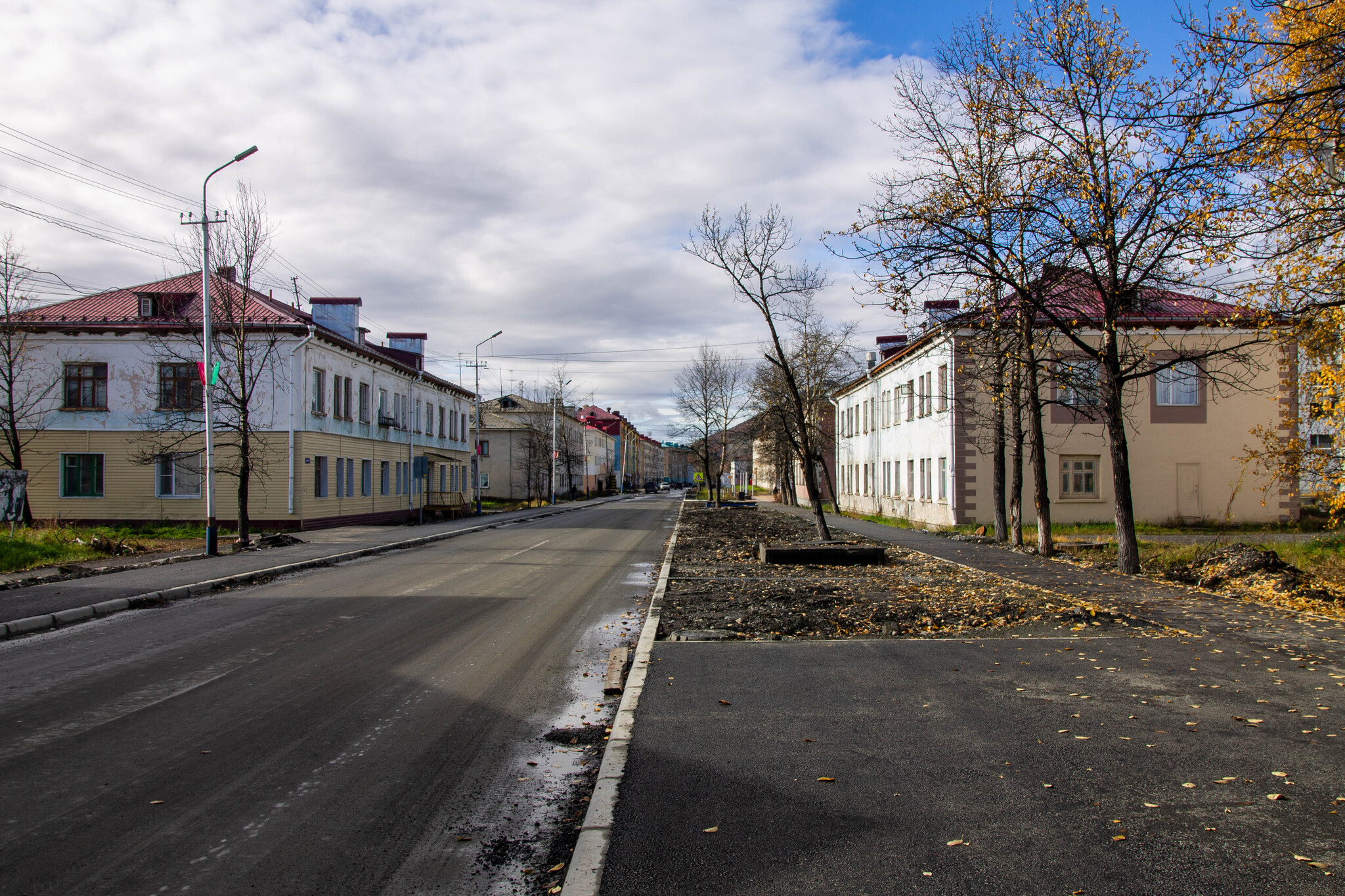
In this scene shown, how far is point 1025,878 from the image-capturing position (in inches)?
133

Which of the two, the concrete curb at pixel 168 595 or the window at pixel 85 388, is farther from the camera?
the window at pixel 85 388

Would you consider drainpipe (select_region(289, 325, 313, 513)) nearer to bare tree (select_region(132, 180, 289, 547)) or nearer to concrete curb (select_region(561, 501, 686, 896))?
bare tree (select_region(132, 180, 289, 547))

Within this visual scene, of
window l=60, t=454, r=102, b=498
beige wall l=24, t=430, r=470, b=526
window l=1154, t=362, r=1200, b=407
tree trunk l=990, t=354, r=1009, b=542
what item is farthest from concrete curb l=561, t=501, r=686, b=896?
window l=60, t=454, r=102, b=498

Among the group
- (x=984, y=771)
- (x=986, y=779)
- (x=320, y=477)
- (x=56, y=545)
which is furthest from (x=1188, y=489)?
(x=56, y=545)

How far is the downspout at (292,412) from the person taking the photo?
29.7 metres

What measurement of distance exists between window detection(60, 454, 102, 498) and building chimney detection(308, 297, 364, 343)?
11422mm

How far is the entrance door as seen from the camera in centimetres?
2820

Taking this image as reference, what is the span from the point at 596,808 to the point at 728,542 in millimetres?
17953

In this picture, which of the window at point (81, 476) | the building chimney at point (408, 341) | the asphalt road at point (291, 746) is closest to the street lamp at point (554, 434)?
the building chimney at point (408, 341)

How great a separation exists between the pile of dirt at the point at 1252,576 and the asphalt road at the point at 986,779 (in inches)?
175

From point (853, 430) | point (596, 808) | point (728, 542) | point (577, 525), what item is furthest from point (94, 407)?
point (853, 430)

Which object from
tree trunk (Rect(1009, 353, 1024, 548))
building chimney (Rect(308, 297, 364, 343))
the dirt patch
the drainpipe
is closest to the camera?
the dirt patch

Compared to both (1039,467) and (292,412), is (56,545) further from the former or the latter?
(1039,467)

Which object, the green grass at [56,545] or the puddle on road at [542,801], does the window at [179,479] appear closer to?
the green grass at [56,545]
